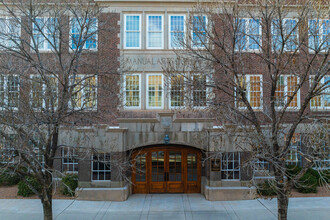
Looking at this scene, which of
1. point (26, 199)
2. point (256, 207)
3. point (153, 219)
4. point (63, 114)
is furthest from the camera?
point (26, 199)

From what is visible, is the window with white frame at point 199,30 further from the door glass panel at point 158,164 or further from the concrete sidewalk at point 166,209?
the concrete sidewalk at point 166,209

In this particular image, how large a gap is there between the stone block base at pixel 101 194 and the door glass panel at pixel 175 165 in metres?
2.94

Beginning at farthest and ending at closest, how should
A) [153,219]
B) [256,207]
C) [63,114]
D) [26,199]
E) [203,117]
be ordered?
[203,117], [26,199], [256,207], [153,219], [63,114]

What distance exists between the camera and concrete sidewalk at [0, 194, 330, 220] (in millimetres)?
10523

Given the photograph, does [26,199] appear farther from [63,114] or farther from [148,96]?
[148,96]

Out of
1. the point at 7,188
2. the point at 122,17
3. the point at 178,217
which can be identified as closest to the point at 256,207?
the point at 178,217

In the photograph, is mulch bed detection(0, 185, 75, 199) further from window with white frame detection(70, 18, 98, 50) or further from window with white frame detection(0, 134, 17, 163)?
window with white frame detection(70, 18, 98, 50)

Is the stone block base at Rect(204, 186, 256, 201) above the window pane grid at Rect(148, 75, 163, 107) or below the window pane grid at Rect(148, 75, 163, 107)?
below

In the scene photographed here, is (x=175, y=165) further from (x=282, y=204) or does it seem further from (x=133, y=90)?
(x=282, y=204)

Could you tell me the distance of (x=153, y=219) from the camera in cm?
1041

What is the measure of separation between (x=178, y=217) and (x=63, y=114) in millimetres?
5924

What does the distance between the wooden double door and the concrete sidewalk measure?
48.5 inches

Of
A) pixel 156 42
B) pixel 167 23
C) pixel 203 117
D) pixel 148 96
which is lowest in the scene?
pixel 203 117

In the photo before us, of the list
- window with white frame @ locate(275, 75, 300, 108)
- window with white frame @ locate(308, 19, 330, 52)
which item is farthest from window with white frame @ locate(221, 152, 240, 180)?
window with white frame @ locate(308, 19, 330, 52)
